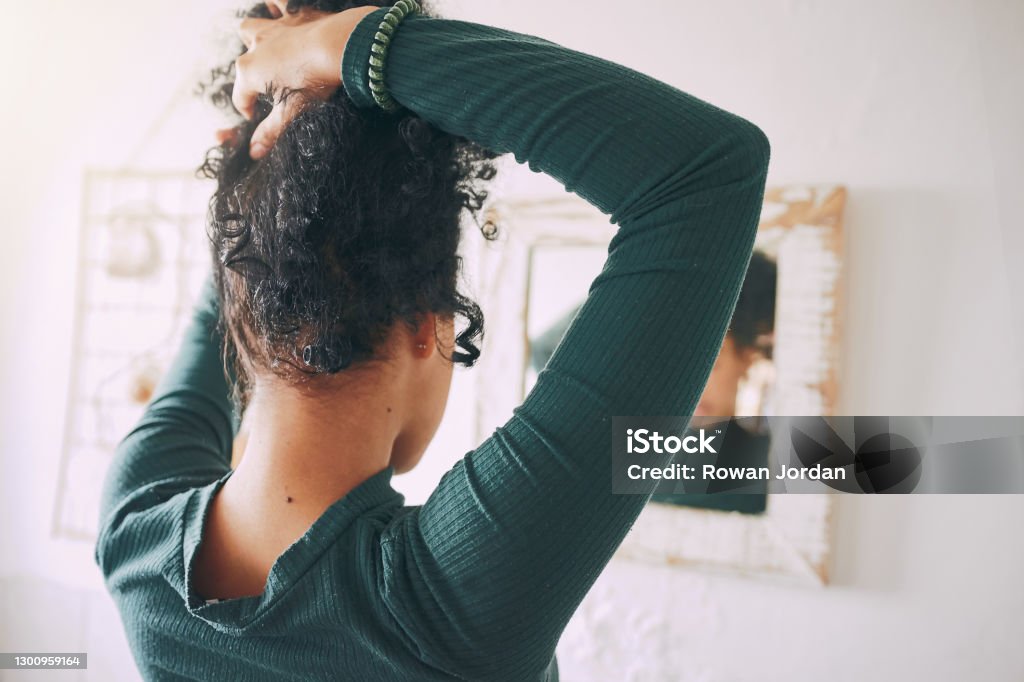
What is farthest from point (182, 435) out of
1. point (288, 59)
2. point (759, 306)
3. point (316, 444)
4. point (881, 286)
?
point (881, 286)

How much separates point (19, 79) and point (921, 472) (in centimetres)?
199

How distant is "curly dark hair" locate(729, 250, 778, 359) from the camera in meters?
1.06

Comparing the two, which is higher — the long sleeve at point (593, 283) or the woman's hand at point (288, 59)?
the woman's hand at point (288, 59)

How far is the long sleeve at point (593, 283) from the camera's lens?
32 centimetres

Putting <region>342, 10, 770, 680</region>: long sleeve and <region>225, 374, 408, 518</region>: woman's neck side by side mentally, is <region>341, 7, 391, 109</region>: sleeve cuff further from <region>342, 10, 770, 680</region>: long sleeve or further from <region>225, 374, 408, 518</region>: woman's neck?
<region>225, 374, 408, 518</region>: woman's neck

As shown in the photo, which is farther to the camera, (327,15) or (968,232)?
(968,232)

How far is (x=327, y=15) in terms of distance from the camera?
1.33ft

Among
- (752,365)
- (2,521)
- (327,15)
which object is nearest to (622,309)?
(327,15)

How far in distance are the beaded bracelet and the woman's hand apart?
0.06ft

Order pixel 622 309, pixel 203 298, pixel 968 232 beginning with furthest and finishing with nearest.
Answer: pixel 968 232, pixel 203 298, pixel 622 309

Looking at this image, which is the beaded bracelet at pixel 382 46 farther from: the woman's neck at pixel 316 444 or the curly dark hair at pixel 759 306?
the curly dark hair at pixel 759 306

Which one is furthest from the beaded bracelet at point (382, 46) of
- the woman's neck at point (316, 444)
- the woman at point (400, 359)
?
the woman's neck at point (316, 444)

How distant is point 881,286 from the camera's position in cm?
102

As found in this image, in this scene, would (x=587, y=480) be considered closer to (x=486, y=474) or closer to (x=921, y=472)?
(x=486, y=474)
